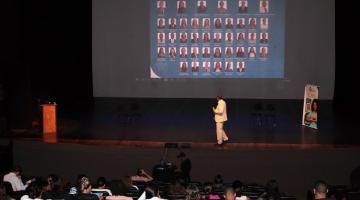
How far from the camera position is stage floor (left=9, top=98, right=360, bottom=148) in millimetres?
15312

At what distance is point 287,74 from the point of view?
70.3ft

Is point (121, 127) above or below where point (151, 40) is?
below

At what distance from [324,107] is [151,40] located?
6.47 m

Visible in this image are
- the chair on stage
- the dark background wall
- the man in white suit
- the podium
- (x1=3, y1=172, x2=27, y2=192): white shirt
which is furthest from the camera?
the dark background wall

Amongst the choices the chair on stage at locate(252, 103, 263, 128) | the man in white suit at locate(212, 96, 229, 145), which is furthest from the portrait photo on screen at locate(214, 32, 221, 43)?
the man in white suit at locate(212, 96, 229, 145)

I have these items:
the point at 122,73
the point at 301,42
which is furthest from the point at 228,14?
the point at 122,73

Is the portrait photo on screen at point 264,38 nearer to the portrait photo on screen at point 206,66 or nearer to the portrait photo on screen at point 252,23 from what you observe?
the portrait photo on screen at point 252,23

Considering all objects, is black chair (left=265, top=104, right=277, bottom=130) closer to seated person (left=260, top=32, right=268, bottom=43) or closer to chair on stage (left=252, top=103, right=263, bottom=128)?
chair on stage (left=252, top=103, right=263, bottom=128)

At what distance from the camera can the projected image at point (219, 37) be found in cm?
2083

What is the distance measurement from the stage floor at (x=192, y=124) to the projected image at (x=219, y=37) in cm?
125

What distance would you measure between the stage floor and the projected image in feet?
4.09

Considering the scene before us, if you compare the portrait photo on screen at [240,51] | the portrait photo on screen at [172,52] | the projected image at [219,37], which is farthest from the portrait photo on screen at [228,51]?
the portrait photo on screen at [172,52]

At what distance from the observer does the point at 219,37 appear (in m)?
21.0

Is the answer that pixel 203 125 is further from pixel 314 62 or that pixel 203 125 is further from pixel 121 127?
pixel 314 62
